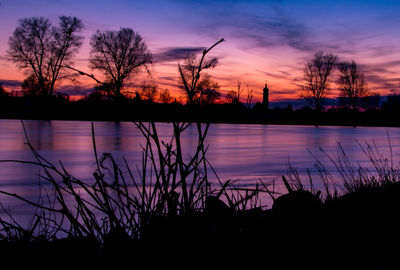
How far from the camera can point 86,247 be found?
202 cm

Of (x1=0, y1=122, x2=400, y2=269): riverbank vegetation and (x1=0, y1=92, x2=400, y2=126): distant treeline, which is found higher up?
(x1=0, y1=92, x2=400, y2=126): distant treeline

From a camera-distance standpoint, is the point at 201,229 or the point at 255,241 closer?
the point at 201,229

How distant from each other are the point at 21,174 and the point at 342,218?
700 cm

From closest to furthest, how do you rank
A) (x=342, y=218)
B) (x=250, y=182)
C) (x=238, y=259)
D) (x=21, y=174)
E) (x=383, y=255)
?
1. (x=238, y=259)
2. (x=383, y=255)
3. (x=342, y=218)
4. (x=250, y=182)
5. (x=21, y=174)

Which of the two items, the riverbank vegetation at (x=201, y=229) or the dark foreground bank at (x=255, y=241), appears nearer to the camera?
the riverbank vegetation at (x=201, y=229)

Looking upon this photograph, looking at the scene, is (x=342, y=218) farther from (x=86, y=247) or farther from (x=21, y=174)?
(x=21, y=174)

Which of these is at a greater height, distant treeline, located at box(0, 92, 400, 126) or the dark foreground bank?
distant treeline, located at box(0, 92, 400, 126)

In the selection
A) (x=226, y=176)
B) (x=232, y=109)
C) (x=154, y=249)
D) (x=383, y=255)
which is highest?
(x=232, y=109)

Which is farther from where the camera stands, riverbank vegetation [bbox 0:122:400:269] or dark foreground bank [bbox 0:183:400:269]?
dark foreground bank [bbox 0:183:400:269]

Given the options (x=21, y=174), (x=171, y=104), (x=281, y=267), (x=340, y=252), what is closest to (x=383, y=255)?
(x=340, y=252)

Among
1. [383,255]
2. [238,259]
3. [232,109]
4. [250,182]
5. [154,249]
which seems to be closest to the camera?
[232,109]

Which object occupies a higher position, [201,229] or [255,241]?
[201,229]

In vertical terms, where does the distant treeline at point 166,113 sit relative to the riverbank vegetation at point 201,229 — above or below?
above

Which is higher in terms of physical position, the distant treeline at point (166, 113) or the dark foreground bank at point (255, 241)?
the distant treeline at point (166, 113)
